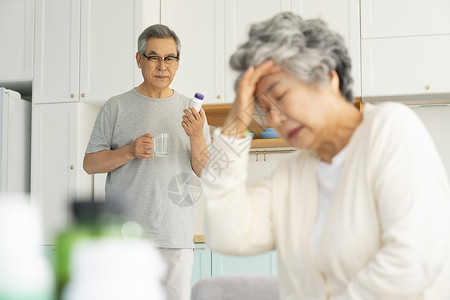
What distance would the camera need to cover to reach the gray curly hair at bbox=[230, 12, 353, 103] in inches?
43.7

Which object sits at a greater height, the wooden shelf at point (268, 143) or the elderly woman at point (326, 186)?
the wooden shelf at point (268, 143)

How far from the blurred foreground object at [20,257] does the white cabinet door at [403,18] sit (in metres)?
3.58

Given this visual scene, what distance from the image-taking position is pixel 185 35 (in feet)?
13.7

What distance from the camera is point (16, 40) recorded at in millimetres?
4199

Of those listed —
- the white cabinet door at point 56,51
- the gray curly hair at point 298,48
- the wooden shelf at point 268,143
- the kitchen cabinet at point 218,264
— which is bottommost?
the kitchen cabinet at point 218,264

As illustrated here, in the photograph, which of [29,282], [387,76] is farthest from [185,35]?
[29,282]

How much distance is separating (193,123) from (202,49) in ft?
6.18

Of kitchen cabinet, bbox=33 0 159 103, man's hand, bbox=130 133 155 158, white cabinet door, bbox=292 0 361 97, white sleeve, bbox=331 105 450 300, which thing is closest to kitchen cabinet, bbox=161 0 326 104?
white cabinet door, bbox=292 0 361 97

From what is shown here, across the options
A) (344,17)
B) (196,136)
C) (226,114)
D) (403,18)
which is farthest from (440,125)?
(196,136)

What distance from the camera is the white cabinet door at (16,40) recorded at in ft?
13.6

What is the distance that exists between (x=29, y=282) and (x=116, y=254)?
0.10 m

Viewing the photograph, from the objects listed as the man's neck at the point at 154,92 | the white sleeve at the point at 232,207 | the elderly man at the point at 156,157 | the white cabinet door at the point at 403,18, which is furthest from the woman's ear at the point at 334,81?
the white cabinet door at the point at 403,18

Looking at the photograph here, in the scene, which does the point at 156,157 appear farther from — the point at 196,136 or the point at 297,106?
the point at 297,106

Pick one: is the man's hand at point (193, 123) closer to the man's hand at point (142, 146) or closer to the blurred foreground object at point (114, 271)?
the man's hand at point (142, 146)
